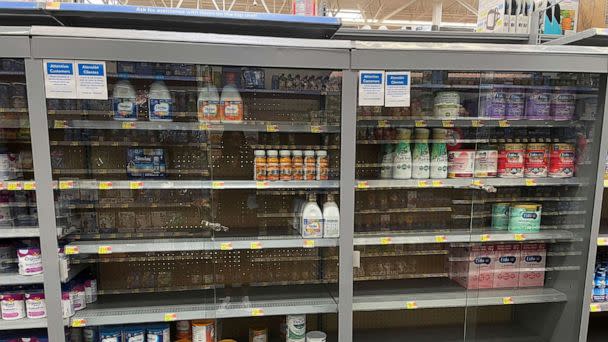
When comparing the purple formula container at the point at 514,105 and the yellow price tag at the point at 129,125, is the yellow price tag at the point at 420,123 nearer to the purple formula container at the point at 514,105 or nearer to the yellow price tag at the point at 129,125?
the purple formula container at the point at 514,105

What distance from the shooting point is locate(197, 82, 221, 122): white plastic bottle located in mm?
2277

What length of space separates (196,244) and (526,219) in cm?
221

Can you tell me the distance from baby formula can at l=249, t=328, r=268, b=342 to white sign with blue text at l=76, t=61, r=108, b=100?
1755 millimetres

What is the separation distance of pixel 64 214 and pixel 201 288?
3.21 feet

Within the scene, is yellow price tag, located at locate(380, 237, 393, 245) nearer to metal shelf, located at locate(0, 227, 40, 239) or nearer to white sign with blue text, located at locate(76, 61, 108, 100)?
white sign with blue text, located at locate(76, 61, 108, 100)

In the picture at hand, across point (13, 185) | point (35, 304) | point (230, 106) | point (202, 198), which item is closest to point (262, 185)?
point (230, 106)

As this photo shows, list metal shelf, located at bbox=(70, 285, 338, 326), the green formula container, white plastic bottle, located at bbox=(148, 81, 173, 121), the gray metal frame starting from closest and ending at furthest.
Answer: the gray metal frame < metal shelf, located at bbox=(70, 285, 338, 326) < white plastic bottle, located at bbox=(148, 81, 173, 121) < the green formula container

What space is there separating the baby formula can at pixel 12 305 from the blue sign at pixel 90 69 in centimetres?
128

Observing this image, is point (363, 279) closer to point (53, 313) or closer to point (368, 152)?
point (368, 152)

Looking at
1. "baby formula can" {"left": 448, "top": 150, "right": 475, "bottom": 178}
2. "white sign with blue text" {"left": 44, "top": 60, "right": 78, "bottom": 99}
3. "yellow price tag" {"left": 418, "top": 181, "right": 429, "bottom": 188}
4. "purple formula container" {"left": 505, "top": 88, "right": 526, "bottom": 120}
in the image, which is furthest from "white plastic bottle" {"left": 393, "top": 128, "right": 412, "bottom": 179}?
"white sign with blue text" {"left": 44, "top": 60, "right": 78, "bottom": 99}

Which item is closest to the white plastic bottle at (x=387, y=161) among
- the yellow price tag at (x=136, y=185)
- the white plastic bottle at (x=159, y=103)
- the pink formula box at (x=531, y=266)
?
the pink formula box at (x=531, y=266)

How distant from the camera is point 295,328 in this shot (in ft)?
7.82

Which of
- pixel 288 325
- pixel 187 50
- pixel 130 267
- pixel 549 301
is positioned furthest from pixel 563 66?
pixel 130 267

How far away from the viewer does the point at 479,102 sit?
2525mm
